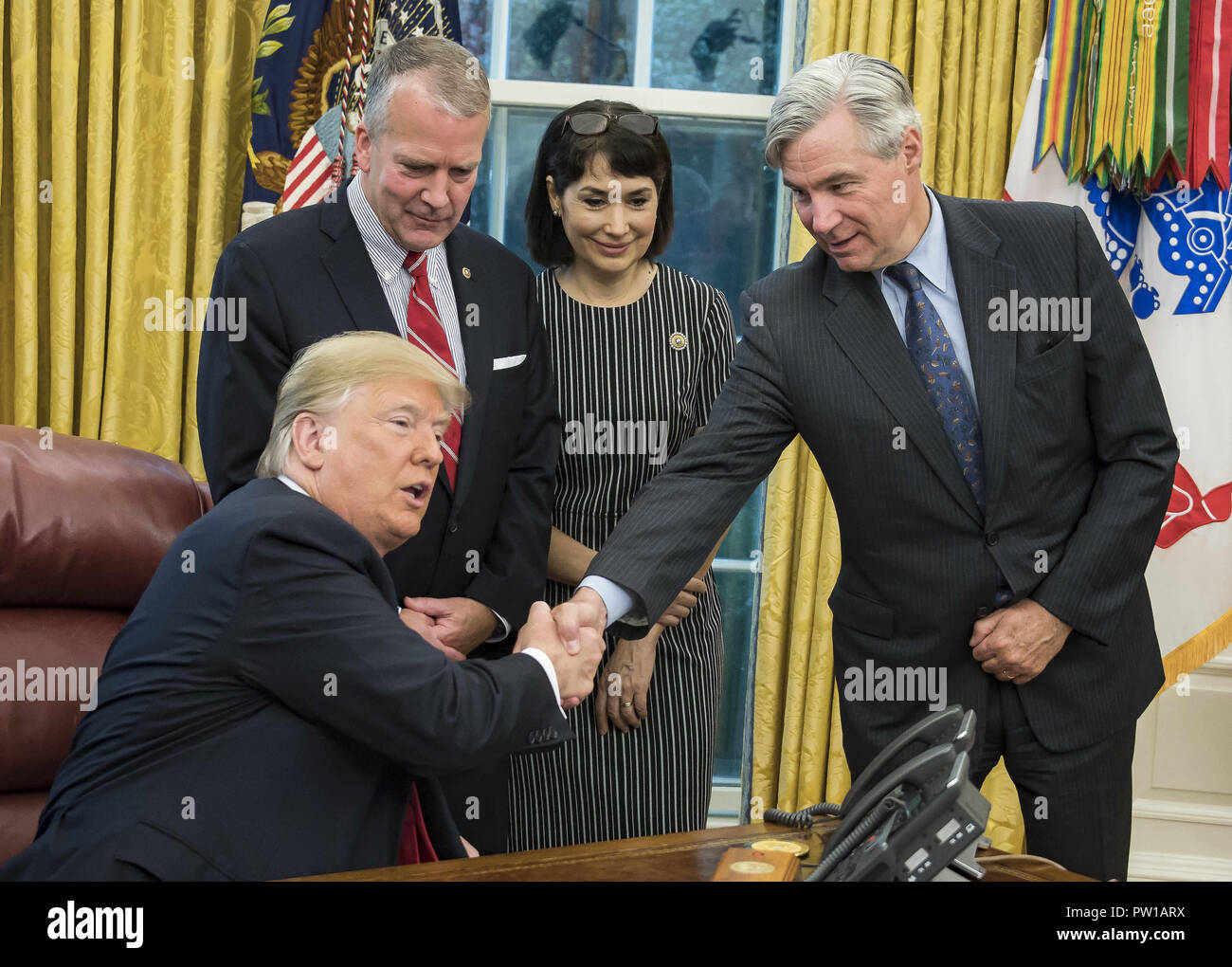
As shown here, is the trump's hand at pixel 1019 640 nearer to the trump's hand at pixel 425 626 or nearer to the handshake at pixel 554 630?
the handshake at pixel 554 630

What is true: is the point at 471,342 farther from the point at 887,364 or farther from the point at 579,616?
the point at 887,364

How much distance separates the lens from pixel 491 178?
3.83 metres

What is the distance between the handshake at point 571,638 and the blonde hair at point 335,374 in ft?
1.29

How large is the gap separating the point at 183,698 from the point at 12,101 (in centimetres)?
237

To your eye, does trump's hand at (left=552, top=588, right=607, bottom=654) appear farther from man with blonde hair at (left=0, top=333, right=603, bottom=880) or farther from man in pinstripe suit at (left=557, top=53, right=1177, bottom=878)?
man with blonde hair at (left=0, top=333, right=603, bottom=880)

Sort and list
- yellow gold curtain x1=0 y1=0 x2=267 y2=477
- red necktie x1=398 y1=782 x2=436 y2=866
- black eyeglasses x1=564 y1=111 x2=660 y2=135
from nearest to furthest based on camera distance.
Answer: red necktie x1=398 y1=782 x2=436 y2=866
black eyeglasses x1=564 y1=111 x2=660 y2=135
yellow gold curtain x1=0 y1=0 x2=267 y2=477

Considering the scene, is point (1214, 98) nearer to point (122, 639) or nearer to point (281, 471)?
point (281, 471)

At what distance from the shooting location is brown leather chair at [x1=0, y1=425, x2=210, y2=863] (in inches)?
81.4

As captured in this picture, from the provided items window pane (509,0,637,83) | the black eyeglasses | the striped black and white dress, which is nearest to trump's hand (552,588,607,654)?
the striped black and white dress

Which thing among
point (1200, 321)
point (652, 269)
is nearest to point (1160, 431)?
point (652, 269)

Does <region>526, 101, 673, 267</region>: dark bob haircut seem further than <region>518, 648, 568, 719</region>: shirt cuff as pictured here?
Yes

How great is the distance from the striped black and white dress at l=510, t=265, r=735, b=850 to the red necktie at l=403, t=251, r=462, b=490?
0.31 m

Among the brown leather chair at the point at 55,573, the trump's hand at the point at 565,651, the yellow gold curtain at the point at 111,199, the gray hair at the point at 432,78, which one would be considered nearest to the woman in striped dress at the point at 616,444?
the gray hair at the point at 432,78

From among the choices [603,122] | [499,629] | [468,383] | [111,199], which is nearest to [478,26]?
[111,199]
